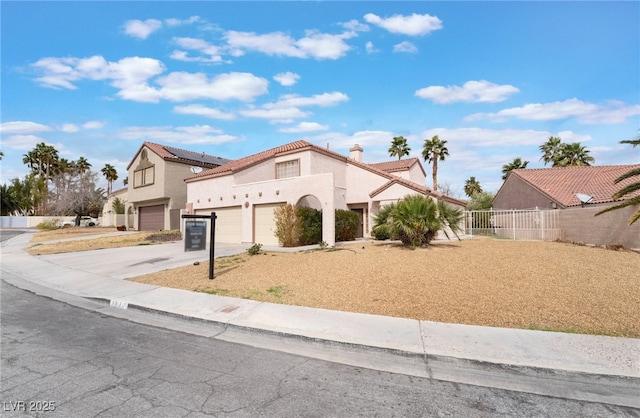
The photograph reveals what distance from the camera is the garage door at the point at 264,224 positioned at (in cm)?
2023

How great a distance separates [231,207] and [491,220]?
17.5 meters

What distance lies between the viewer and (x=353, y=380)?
4078 millimetres

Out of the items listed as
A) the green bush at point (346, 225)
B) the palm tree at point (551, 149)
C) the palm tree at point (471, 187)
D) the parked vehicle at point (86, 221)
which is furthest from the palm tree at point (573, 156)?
the parked vehicle at point (86, 221)

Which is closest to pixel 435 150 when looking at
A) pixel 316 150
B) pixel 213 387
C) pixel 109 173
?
pixel 316 150

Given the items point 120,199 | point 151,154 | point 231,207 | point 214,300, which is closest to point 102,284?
point 214,300

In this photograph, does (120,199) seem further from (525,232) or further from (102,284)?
(525,232)

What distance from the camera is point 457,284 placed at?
8.10 meters

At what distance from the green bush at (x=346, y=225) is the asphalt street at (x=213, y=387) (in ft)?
49.3

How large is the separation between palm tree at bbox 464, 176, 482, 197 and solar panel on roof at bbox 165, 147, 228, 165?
4009 cm

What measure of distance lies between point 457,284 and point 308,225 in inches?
448

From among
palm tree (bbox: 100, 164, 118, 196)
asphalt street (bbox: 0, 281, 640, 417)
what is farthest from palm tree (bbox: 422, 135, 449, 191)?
palm tree (bbox: 100, 164, 118, 196)

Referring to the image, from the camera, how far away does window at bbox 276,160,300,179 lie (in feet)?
75.9

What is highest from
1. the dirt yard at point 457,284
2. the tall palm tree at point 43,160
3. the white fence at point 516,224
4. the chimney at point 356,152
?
the tall palm tree at point 43,160

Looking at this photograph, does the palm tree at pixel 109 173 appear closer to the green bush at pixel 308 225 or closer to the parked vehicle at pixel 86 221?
the parked vehicle at pixel 86 221
